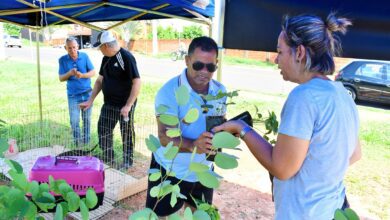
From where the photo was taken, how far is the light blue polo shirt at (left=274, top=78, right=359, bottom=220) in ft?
3.51

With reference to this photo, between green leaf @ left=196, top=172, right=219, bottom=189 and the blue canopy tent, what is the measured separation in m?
2.15

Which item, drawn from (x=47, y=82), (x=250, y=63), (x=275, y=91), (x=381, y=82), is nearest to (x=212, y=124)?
(x=381, y=82)

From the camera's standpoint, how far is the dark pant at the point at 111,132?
376 centimetres

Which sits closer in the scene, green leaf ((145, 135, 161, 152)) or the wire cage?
green leaf ((145, 135, 161, 152))

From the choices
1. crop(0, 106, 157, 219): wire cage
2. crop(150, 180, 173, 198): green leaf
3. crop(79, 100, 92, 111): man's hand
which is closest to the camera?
crop(150, 180, 173, 198): green leaf

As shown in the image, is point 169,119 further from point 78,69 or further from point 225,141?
point 78,69

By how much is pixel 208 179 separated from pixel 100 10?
4.22 metres

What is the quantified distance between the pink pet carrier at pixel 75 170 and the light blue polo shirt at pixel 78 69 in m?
2.16

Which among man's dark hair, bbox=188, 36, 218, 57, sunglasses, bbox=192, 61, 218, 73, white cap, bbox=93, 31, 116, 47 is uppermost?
white cap, bbox=93, 31, 116, 47

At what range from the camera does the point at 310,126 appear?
1.06 meters

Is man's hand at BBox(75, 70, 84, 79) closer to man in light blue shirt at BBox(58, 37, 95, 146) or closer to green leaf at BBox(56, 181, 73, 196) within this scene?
man in light blue shirt at BBox(58, 37, 95, 146)

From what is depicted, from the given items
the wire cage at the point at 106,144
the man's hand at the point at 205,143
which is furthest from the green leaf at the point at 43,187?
the wire cage at the point at 106,144

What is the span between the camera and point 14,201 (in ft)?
1.80

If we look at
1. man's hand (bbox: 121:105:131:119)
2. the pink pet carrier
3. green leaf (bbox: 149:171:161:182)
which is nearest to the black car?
man's hand (bbox: 121:105:131:119)
